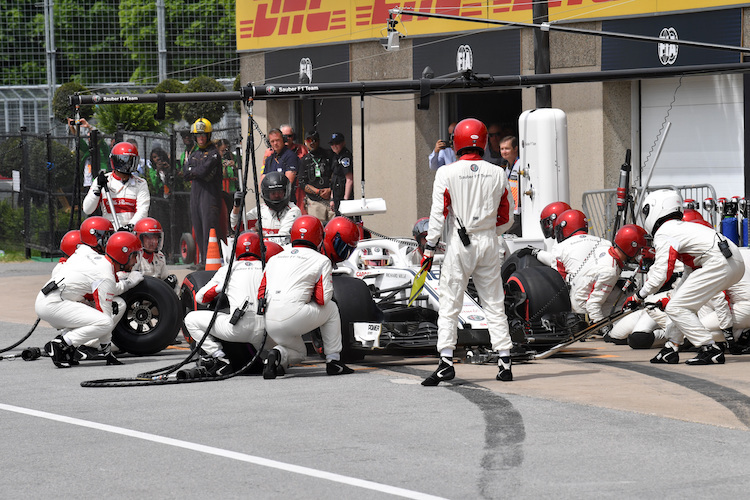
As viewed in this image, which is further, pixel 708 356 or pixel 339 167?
pixel 339 167

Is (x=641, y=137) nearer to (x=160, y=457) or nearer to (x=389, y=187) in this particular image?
(x=389, y=187)

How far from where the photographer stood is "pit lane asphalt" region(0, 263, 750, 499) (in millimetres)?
5816

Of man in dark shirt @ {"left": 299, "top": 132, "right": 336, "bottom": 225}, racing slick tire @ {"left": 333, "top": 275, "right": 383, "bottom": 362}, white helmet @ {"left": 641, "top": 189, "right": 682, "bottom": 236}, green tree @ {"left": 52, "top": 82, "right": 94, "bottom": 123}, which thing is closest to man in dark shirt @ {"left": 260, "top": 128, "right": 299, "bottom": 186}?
man in dark shirt @ {"left": 299, "top": 132, "right": 336, "bottom": 225}

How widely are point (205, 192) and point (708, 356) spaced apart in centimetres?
1015

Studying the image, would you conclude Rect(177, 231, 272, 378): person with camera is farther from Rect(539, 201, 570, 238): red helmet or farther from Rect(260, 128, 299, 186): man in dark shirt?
Rect(260, 128, 299, 186): man in dark shirt

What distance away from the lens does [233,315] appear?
9.47m

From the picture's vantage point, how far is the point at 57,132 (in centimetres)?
3444

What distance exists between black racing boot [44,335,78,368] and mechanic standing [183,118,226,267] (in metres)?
7.30

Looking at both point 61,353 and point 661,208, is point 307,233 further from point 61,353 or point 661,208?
point 661,208

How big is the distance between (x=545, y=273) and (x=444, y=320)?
232cm

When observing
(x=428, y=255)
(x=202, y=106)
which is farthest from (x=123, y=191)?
(x=202, y=106)

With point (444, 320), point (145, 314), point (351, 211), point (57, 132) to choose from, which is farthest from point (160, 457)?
point (57, 132)

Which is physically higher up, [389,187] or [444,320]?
[389,187]

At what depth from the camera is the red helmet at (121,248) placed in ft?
36.1
